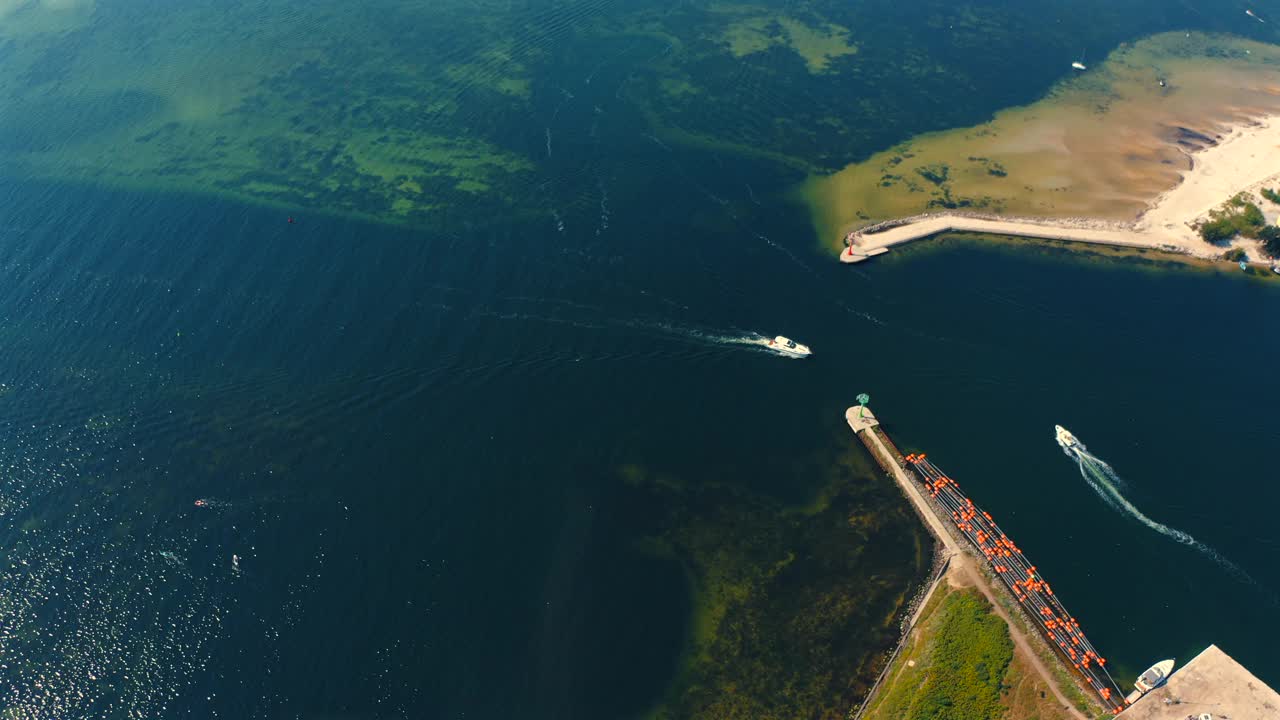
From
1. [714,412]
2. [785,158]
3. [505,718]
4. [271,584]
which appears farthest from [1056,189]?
[271,584]

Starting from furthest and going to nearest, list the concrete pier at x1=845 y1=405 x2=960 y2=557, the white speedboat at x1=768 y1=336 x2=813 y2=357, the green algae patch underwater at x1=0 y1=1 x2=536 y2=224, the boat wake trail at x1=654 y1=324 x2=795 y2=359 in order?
the green algae patch underwater at x1=0 y1=1 x2=536 y2=224, the boat wake trail at x1=654 y1=324 x2=795 y2=359, the white speedboat at x1=768 y1=336 x2=813 y2=357, the concrete pier at x1=845 y1=405 x2=960 y2=557

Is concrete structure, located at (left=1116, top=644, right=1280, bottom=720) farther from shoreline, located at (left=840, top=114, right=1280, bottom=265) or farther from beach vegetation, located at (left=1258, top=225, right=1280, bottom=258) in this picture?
beach vegetation, located at (left=1258, top=225, right=1280, bottom=258)

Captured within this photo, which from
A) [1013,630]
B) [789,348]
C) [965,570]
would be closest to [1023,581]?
[965,570]

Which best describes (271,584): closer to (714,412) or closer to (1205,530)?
(714,412)

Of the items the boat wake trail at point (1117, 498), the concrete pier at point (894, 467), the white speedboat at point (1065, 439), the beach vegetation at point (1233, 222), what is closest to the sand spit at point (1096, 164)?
the beach vegetation at point (1233, 222)

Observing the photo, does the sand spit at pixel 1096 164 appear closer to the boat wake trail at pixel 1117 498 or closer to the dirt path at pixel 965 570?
the boat wake trail at pixel 1117 498

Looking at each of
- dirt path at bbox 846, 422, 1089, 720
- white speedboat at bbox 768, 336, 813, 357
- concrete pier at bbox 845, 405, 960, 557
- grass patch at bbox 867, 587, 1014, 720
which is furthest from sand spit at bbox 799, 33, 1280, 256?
grass patch at bbox 867, 587, 1014, 720
